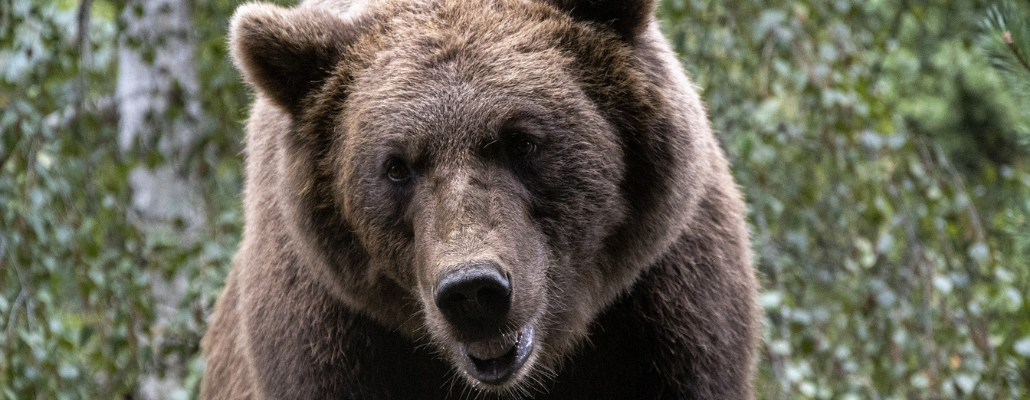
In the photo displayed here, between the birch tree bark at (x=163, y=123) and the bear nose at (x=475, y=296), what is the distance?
3266 millimetres

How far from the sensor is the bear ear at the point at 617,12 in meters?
3.07

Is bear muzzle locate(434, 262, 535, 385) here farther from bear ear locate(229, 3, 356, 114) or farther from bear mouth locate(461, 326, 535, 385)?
bear ear locate(229, 3, 356, 114)

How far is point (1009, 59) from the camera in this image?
2.89 metres

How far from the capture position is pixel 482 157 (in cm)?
282

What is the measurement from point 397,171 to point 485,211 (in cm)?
35

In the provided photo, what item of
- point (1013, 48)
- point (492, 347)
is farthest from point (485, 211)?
point (1013, 48)

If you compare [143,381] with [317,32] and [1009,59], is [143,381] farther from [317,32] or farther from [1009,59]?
[1009,59]

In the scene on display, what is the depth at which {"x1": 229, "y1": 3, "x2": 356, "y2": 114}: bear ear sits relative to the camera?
9.93ft

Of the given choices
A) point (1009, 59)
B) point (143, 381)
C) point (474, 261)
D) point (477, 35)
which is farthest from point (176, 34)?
point (1009, 59)

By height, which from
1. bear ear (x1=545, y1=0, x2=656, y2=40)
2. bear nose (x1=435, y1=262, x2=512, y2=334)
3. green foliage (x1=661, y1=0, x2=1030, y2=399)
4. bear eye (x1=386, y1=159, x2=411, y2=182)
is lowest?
green foliage (x1=661, y1=0, x2=1030, y2=399)


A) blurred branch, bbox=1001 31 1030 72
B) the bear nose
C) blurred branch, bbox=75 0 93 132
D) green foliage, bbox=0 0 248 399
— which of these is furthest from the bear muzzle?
blurred branch, bbox=75 0 93 132

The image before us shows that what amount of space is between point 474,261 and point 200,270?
331cm

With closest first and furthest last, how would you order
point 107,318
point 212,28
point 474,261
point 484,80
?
point 474,261
point 484,80
point 107,318
point 212,28

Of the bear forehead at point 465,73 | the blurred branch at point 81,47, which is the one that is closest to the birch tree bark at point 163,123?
the blurred branch at point 81,47
